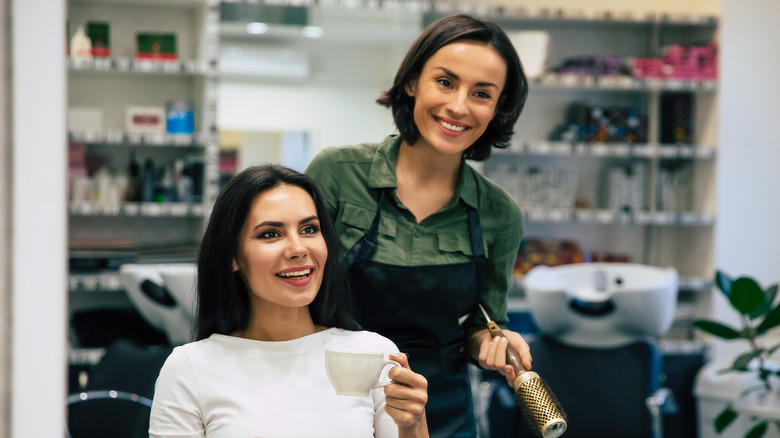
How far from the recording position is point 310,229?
150 cm

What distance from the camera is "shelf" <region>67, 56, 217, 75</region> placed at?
13.1 feet

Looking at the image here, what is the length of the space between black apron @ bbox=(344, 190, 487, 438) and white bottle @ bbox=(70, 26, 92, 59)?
112 inches

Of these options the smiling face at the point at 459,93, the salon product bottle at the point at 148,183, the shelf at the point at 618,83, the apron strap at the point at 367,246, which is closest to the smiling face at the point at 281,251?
the apron strap at the point at 367,246

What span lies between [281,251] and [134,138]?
9.54ft

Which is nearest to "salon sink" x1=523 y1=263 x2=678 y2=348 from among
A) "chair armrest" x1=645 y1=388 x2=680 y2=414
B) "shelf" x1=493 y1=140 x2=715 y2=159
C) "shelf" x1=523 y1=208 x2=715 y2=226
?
"chair armrest" x1=645 y1=388 x2=680 y2=414

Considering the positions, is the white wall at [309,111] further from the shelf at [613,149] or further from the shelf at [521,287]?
the shelf at [521,287]

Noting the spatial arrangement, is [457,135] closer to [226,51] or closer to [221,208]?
[221,208]

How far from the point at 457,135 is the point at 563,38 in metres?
3.52

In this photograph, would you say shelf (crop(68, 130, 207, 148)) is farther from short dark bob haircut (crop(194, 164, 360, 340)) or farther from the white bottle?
short dark bob haircut (crop(194, 164, 360, 340))

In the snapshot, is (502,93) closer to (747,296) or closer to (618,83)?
(747,296)

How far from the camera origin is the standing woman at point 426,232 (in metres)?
1.71

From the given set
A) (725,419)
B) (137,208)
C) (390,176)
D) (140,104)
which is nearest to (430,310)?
(390,176)

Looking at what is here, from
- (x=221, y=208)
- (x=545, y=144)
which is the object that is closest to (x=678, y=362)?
(x=545, y=144)


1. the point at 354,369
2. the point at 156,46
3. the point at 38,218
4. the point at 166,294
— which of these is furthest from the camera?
the point at 156,46
